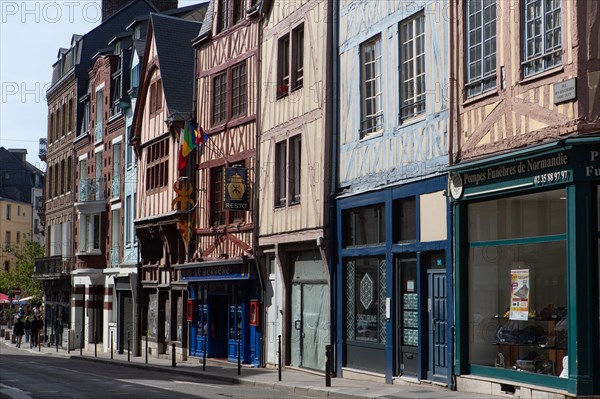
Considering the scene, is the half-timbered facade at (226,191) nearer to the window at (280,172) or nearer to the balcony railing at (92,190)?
the window at (280,172)

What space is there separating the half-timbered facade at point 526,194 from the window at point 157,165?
1823 centimetres

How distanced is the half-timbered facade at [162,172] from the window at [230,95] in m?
2.10

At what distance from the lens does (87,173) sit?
155 ft

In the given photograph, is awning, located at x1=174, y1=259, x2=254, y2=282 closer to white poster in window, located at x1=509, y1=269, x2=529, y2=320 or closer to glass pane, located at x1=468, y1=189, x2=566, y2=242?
glass pane, located at x1=468, y1=189, x2=566, y2=242

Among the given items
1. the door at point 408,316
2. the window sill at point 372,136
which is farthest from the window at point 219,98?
the door at point 408,316

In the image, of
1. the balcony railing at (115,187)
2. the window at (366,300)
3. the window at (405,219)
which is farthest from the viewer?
the balcony railing at (115,187)

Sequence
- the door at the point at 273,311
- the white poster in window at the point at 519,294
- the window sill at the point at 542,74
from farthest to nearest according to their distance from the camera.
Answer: the door at the point at 273,311
the white poster in window at the point at 519,294
the window sill at the point at 542,74

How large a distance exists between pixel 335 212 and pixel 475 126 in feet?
20.8

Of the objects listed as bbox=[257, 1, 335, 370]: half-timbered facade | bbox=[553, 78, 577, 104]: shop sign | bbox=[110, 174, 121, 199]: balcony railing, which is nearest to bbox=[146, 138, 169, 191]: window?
bbox=[110, 174, 121, 199]: balcony railing

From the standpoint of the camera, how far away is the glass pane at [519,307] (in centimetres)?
1593

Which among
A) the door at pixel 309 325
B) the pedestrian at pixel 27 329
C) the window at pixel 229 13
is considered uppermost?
the window at pixel 229 13

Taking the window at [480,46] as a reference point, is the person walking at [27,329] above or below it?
below

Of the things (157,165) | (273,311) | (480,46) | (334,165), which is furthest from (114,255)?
(480,46)

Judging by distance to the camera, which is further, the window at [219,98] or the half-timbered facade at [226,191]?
the window at [219,98]
